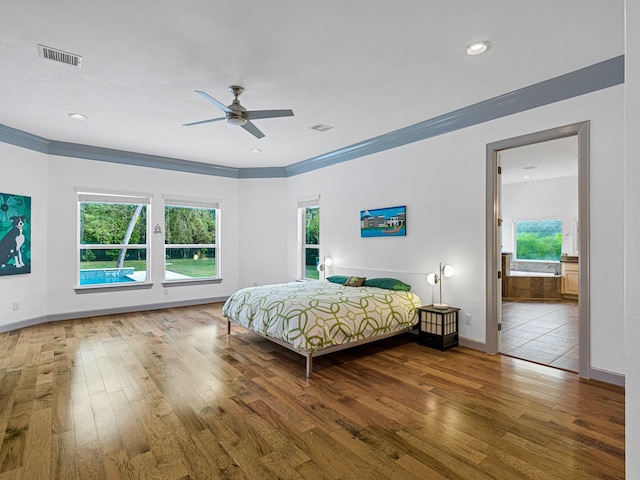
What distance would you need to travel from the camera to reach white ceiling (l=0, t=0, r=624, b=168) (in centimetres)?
229

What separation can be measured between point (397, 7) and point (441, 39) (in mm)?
552

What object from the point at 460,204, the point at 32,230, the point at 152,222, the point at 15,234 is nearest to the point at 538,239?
the point at 460,204

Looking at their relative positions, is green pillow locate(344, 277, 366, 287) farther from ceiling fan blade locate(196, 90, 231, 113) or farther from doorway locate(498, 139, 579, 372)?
ceiling fan blade locate(196, 90, 231, 113)

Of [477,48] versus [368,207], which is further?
[368,207]

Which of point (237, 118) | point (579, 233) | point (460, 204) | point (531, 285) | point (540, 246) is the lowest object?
point (531, 285)

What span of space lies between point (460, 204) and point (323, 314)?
7.11 feet

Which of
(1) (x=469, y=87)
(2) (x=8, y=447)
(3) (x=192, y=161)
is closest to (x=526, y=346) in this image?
(1) (x=469, y=87)

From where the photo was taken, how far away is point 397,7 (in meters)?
2.25

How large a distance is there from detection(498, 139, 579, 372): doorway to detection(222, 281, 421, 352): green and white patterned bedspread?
1.34 metres

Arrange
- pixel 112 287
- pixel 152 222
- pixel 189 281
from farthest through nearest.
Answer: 1. pixel 189 281
2. pixel 152 222
3. pixel 112 287

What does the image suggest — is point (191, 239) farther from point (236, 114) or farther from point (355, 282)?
point (236, 114)

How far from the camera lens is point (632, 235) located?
74cm

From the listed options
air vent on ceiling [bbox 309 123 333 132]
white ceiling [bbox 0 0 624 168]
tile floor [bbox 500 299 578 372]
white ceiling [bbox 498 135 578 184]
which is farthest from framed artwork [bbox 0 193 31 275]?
white ceiling [bbox 498 135 578 184]

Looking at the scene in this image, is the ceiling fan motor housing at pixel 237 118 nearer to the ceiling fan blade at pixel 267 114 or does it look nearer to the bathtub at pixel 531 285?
the ceiling fan blade at pixel 267 114
